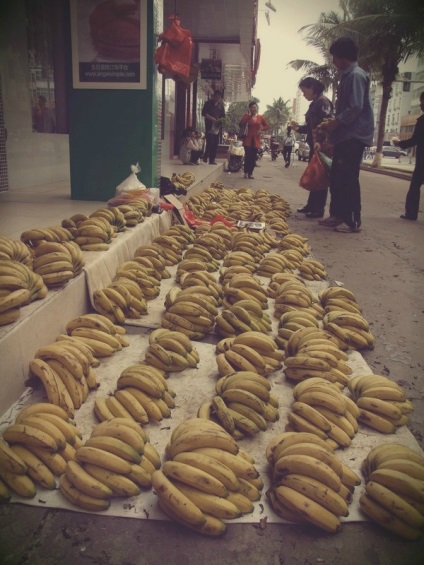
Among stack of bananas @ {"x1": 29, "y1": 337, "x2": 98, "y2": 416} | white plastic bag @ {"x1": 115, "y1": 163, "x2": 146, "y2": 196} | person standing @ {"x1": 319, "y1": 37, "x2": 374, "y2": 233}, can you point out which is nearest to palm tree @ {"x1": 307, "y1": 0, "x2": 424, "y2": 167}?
person standing @ {"x1": 319, "y1": 37, "x2": 374, "y2": 233}

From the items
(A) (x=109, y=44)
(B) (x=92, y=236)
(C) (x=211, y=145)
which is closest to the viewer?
(B) (x=92, y=236)

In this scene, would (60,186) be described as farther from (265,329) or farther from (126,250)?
(265,329)

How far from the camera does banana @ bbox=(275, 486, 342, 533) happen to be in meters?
1.80

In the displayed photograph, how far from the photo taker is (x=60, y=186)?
840cm

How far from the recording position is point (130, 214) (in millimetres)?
5387

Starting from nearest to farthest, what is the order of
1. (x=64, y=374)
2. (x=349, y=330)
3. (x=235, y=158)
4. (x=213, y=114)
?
(x=64, y=374)
(x=349, y=330)
(x=213, y=114)
(x=235, y=158)

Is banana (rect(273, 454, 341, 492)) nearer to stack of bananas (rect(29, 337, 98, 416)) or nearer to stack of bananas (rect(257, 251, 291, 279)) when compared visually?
stack of bananas (rect(29, 337, 98, 416))

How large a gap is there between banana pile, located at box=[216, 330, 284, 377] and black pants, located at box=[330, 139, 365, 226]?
4932 mm

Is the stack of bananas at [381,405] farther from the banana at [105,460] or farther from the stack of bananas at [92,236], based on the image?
the stack of bananas at [92,236]

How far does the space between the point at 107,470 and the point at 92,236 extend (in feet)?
9.20

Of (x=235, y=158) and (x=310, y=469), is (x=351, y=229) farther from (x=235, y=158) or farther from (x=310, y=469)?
(x=235, y=158)

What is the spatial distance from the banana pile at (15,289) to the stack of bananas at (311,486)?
1.65 metres

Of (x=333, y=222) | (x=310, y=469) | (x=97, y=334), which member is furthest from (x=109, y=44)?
(x=310, y=469)

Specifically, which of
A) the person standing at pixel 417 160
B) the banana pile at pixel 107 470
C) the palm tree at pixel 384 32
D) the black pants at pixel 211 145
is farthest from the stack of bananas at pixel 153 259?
the palm tree at pixel 384 32
